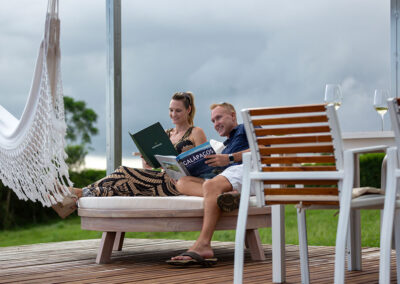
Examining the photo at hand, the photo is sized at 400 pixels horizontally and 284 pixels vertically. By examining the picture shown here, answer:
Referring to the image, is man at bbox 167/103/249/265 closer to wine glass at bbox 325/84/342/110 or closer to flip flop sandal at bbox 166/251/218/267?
flip flop sandal at bbox 166/251/218/267

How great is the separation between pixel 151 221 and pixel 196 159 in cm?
44

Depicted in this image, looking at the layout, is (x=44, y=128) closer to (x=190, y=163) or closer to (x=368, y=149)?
(x=190, y=163)

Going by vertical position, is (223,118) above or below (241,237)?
above

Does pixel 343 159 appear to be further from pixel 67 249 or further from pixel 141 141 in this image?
pixel 67 249

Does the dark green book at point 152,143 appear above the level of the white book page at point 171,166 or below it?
above

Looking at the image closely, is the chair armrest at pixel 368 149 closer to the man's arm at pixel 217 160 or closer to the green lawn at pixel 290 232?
the man's arm at pixel 217 160

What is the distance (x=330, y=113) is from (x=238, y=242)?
1.96 feet

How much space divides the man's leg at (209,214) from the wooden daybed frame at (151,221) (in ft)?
0.21

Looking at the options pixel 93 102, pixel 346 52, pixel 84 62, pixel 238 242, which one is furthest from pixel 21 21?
pixel 238 242

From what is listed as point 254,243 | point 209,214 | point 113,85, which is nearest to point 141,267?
point 209,214

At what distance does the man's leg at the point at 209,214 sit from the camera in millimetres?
3377

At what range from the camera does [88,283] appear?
2895 mm

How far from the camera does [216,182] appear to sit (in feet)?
11.3

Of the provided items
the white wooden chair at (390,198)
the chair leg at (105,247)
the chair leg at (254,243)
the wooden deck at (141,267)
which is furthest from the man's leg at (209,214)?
the white wooden chair at (390,198)
